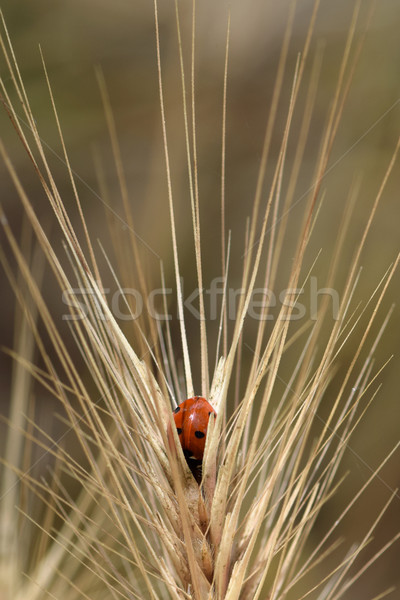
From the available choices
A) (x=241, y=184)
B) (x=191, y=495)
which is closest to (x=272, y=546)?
(x=191, y=495)

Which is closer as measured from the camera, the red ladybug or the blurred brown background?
the red ladybug

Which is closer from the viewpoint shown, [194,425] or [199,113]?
[194,425]

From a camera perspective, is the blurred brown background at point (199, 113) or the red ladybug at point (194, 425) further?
the blurred brown background at point (199, 113)

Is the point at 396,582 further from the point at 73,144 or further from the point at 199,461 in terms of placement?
the point at 73,144

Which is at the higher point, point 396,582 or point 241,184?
point 241,184
